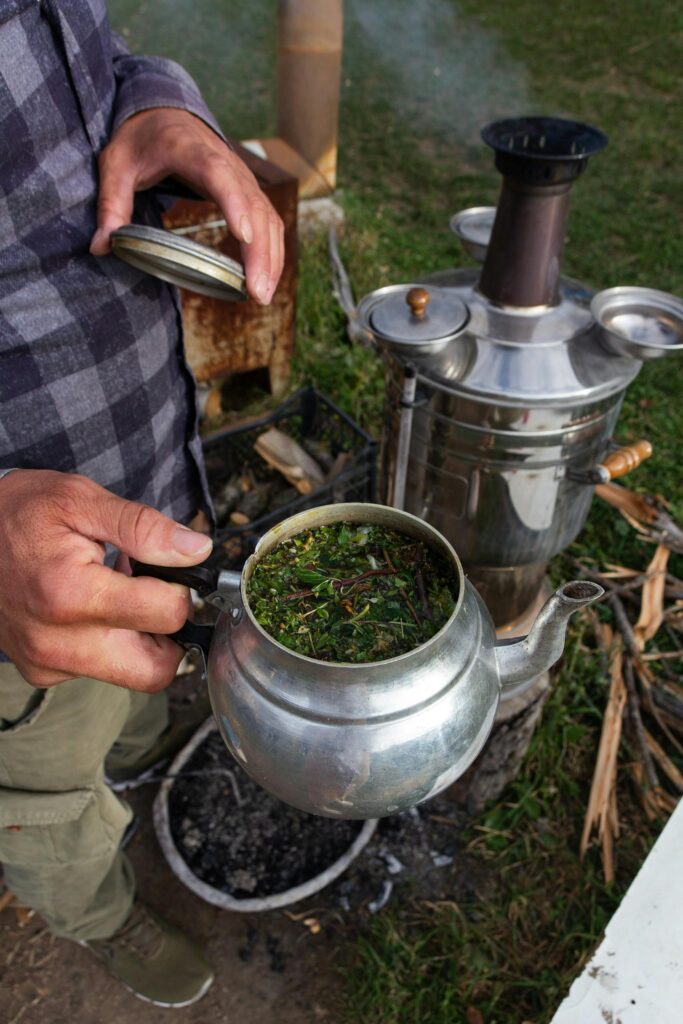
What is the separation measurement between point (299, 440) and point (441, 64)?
9092mm

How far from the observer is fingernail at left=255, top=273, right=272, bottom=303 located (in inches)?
68.7

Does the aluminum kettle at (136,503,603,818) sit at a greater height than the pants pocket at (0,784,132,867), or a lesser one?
greater

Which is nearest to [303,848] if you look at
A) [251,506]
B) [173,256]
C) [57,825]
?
[57,825]

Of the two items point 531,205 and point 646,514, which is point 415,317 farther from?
point 646,514

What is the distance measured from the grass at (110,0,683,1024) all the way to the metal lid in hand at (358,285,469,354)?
5.86 feet

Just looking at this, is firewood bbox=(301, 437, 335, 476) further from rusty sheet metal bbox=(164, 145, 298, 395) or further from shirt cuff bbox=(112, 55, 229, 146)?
shirt cuff bbox=(112, 55, 229, 146)

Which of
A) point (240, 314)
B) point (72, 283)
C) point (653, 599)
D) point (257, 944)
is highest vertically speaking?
point (72, 283)

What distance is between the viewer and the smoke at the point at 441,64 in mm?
9430

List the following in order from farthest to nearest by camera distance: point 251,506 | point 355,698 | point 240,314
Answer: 1. point 240,314
2. point 251,506
3. point 355,698

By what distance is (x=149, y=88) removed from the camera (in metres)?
1.96

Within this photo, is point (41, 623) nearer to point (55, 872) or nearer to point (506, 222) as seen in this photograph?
point (55, 872)

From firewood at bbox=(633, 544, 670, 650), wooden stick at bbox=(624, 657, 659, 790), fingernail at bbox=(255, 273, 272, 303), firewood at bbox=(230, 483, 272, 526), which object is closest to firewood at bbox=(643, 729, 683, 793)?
wooden stick at bbox=(624, 657, 659, 790)

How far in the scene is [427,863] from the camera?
9.48ft

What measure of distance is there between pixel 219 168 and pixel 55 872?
2.02m
